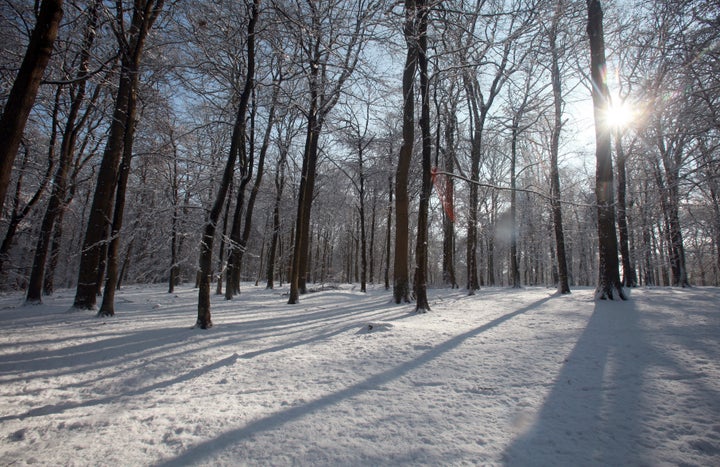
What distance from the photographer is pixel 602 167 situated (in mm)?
8594

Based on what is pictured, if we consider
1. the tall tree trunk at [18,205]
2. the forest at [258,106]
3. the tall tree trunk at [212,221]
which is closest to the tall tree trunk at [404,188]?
the forest at [258,106]

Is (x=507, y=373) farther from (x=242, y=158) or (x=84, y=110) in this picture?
(x=84, y=110)

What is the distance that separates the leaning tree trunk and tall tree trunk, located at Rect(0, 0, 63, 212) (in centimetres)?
1107

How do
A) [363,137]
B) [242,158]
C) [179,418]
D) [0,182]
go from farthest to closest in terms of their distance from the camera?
[363,137], [242,158], [0,182], [179,418]

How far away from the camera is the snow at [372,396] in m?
1.95

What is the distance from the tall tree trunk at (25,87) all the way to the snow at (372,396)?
2.13 metres

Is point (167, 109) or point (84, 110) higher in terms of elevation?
point (84, 110)

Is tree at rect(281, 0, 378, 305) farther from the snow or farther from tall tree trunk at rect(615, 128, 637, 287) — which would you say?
tall tree trunk at rect(615, 128, 637, 287)

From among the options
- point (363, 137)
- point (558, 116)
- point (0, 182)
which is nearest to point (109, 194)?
point (0, 182)

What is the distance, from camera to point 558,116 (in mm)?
13062

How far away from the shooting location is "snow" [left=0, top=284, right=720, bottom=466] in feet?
6.39

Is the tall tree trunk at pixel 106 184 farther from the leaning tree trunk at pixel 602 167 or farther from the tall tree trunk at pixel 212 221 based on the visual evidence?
the leaning tree trunk at pixel 602 167

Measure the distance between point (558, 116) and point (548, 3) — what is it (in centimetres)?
1089

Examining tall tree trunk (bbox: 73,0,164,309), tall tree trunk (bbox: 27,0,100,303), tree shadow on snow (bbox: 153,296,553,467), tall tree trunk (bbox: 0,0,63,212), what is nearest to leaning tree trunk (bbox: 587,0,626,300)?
tree shadow on snow (bbox: 153,296,553,467)
